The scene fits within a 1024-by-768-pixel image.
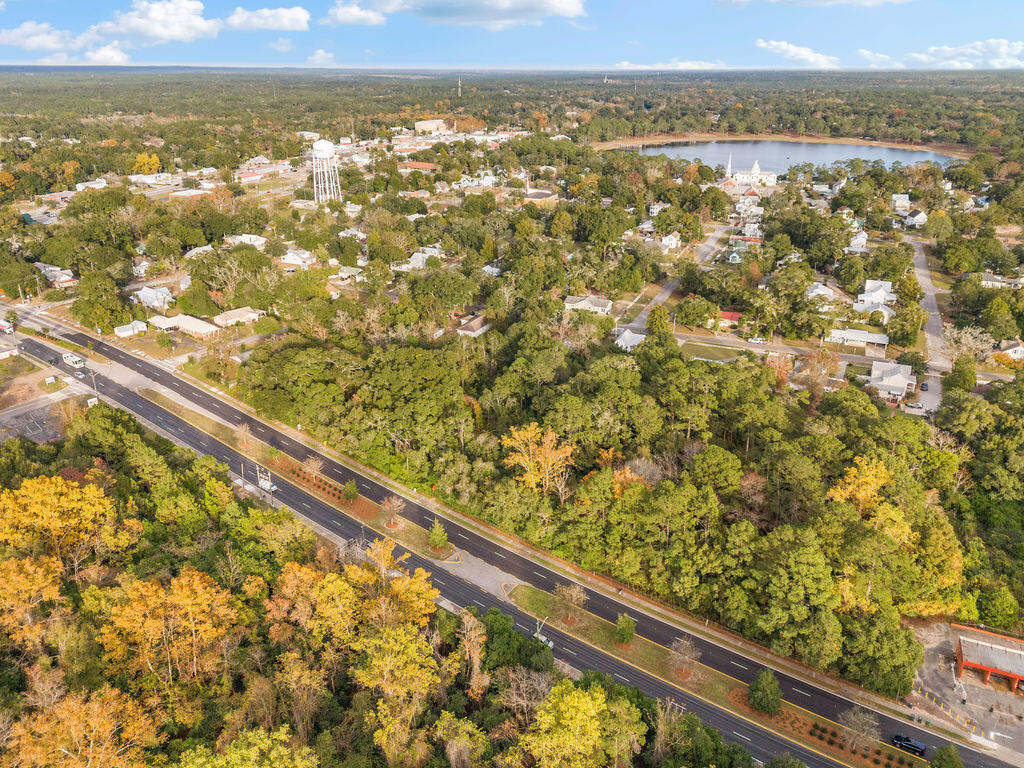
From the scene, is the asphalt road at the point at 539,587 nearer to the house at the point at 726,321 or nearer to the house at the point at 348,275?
the house at the point at 348,275

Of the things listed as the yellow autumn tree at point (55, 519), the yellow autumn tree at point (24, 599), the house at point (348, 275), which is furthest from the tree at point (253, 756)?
the house at point (348, 275)

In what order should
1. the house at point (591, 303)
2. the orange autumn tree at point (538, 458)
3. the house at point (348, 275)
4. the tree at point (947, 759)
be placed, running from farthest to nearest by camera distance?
the house at point (348, 275) < the house at point (591, 303) < the orange autumn tree at point (538, 458) < the tree at point (947, 759)

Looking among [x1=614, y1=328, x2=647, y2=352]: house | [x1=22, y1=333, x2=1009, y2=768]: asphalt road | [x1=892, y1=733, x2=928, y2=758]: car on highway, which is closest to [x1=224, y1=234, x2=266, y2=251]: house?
[x1=22, y1=333, x2=1009, y2=768]: asphalt road

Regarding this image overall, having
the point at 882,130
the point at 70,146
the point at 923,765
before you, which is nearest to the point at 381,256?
the point at 923,765

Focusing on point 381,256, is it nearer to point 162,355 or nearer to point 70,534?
point 162,355

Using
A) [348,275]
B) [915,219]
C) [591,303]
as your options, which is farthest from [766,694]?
[915,219]

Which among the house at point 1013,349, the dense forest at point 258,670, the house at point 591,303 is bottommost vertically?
the dense forest at point 258,670

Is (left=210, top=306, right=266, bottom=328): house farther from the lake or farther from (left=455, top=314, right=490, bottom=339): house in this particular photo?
the lake

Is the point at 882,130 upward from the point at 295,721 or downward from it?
upward
